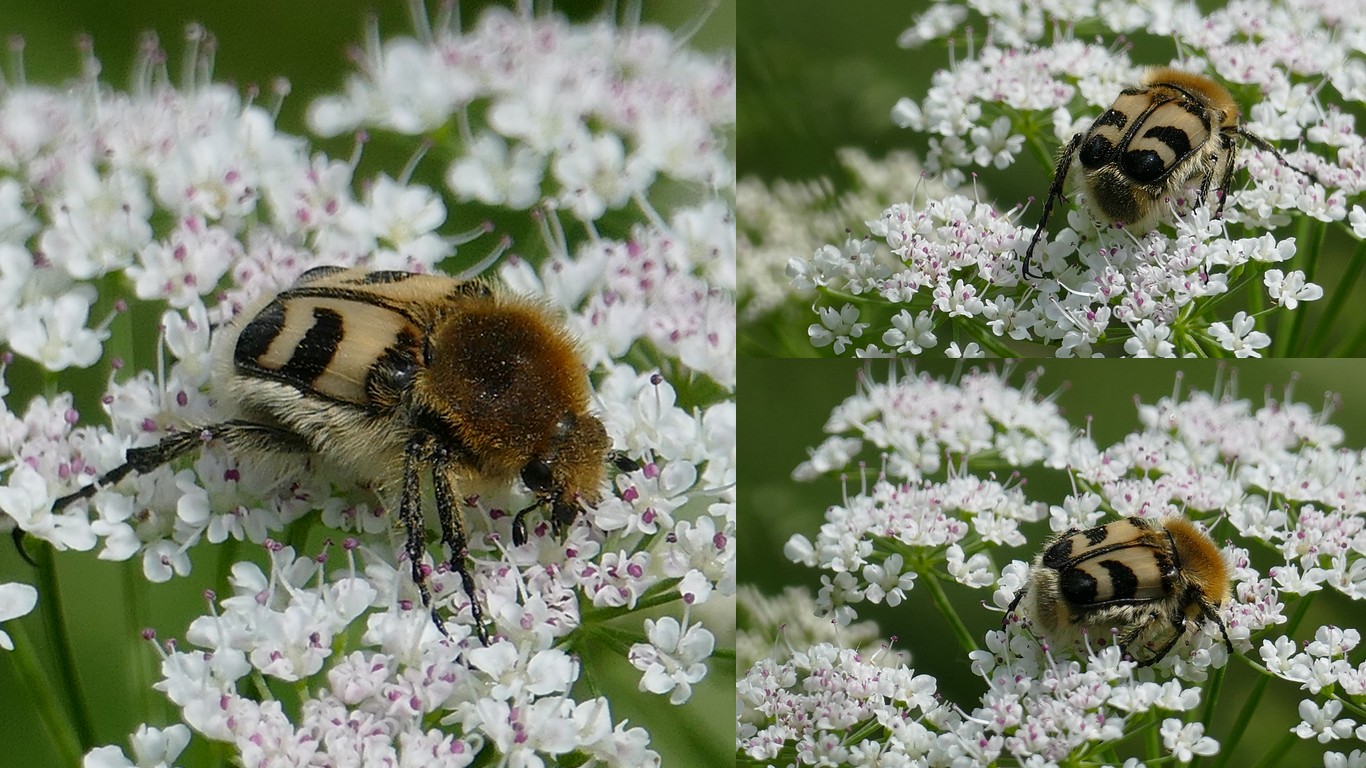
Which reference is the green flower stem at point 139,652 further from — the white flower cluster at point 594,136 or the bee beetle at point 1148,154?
the bee beetle at point 1148,154

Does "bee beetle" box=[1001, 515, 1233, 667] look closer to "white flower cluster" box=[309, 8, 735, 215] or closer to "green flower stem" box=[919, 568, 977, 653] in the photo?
"green flower stem" box=[919, 568, 977, 653]

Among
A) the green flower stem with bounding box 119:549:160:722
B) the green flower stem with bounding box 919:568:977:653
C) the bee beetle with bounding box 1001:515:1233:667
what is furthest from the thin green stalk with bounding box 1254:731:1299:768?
the green flower stem with bounding box 119:549:160:722

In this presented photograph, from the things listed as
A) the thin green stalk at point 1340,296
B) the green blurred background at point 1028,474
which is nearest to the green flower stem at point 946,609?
the green blurred background at point 1028,474

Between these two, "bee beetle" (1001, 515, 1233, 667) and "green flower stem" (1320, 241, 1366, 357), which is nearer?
"bee beetle" (1001, 515, 1233, 667)

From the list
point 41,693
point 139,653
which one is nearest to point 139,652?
point 139,653

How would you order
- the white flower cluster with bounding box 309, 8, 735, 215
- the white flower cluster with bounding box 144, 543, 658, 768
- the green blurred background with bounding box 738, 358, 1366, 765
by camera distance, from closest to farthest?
the white flower cluster with bounding box 144, 543, 658, 768 < the green blurred background with bounding box 738, 358, 1366, 765 < the white flower cluster with bounding box 309, 8, 735, 215

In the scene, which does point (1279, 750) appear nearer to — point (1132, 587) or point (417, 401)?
point (1132, 587)
